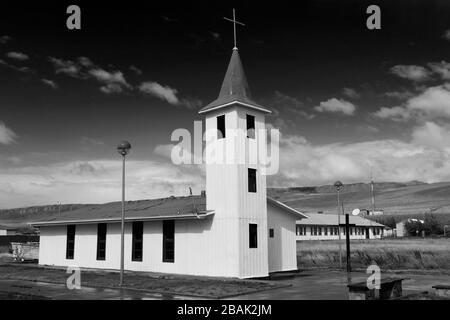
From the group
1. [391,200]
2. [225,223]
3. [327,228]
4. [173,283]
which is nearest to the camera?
[173,283]

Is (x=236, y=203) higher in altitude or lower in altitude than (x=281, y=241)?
higher

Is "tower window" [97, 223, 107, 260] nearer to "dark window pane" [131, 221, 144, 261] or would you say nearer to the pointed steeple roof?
"dark window pane" [131, 221, 144, 261]

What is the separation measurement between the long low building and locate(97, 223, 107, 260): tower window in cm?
4730

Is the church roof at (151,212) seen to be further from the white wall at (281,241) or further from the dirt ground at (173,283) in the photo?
the white wall at (281,241)

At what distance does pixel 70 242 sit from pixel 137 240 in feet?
25.0

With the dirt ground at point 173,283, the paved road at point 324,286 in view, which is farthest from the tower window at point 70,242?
the paved road at point 324,286

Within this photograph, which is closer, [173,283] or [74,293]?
[74,293]

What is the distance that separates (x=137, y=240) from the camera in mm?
28172

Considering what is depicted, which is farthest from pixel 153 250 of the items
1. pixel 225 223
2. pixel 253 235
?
Answer: pixel 253 235

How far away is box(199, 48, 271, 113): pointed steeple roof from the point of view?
24.3 m

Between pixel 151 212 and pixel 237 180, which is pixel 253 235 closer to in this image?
pixel 237 180

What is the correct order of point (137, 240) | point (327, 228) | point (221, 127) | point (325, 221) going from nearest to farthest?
point (221, 127) → point (137, 240) → point (325, 221) → point (327, 228)
